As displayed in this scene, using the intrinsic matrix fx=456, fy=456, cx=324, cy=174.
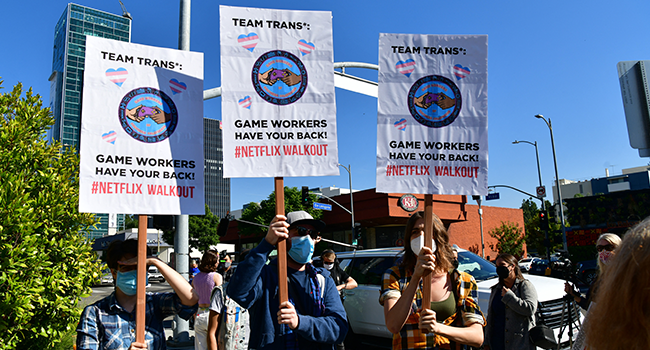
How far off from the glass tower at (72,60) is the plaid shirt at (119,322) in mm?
154087

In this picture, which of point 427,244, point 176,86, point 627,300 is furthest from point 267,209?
point 627,300

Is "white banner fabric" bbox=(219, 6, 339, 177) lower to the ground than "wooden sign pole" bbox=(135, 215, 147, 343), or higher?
higher

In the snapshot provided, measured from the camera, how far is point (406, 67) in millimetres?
3705

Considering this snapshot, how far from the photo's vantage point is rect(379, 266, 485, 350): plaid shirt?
10.5 feet

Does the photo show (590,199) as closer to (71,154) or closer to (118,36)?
(71,154)

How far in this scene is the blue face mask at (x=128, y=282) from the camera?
10.2ft

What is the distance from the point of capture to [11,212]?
193 inches

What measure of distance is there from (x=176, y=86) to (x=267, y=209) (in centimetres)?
4612

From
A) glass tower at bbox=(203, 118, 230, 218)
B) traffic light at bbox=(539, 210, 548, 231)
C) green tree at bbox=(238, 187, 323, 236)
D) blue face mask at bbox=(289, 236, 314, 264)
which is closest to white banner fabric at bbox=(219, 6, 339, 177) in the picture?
blue face mask at bbox=(289, 236, 314, 264)

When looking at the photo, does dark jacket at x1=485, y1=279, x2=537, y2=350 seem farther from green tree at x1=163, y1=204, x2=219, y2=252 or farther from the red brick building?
green tree at x1=163, y1=204, x2=219, y2=252

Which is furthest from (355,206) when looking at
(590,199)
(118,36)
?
(118,36)

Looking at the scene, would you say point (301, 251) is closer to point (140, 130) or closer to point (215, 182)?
point (140, 130)

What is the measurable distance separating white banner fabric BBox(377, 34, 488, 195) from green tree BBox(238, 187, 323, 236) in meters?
41.7

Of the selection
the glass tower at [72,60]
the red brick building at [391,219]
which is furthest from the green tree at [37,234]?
the glass tower at [72,60]
